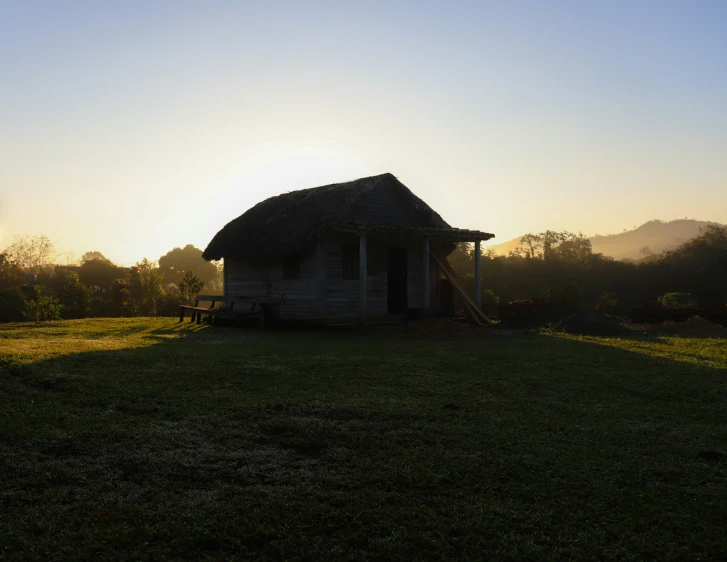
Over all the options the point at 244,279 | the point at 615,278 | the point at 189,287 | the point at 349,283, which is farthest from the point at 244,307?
the point at 615,278

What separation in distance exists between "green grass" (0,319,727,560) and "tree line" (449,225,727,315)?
63.6 ft

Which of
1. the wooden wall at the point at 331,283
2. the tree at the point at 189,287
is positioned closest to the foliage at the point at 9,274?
the tree at the point at 189,287

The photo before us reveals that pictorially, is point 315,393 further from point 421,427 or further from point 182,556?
point 182,556

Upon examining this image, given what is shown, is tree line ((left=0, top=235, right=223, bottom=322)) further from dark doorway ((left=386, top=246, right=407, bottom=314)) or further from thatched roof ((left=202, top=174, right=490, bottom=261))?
dark doorway ((left=386, top=246, right=407, bottom=314))

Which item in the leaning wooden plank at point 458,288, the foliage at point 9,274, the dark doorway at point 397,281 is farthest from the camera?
the foliage at point 9,274

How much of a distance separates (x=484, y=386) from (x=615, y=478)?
3859 millimetres

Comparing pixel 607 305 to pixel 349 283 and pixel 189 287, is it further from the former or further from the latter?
pixel 189 287

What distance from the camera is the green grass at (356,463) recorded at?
3.57m

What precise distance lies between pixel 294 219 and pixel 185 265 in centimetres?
5067

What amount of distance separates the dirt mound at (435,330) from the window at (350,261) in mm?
2393

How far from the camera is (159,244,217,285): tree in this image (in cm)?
6494

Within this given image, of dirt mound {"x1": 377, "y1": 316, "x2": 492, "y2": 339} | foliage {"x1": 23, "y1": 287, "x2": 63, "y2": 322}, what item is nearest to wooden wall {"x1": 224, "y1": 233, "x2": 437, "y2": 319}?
dirt mound {"x1": 377, "y1": 316, "x2": 492, "y2": 339}

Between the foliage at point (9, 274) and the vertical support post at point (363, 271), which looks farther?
the foliage at point (9, 274)

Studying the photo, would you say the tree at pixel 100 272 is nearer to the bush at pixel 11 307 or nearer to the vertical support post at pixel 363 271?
the bush at pixel 11 307
